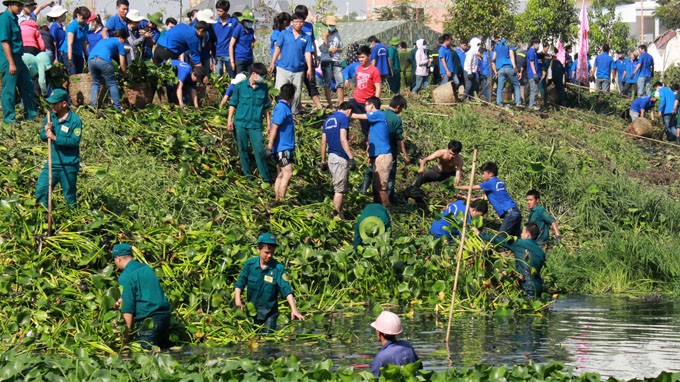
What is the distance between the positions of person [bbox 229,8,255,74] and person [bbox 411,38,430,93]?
6.35m

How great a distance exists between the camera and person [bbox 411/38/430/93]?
25797 mm

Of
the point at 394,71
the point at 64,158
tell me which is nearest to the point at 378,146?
the point at 64,158

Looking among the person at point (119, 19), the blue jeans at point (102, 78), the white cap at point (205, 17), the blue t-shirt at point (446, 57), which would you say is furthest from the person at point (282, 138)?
the blue t-shirt at point (446, 57)

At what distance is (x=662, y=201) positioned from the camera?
20328 mm

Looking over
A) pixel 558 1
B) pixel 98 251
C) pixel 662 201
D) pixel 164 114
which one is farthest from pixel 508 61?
pixel 558 1

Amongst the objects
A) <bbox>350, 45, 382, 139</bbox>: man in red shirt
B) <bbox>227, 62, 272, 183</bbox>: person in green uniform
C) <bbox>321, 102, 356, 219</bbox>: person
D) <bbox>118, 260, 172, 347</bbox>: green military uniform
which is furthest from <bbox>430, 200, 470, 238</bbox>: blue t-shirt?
<bbox>118, 260, 172, 347</bbox>: green military uniform

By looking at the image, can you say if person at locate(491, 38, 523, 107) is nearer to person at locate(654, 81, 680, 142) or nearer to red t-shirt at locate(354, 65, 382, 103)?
person at locate(654, 81, 680, 142)

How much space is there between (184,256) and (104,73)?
5068mm

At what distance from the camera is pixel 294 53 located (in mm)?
19219

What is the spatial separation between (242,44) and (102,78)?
2607 mm

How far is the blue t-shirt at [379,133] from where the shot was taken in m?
17.7

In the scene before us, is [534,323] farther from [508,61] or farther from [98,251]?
[508,61]

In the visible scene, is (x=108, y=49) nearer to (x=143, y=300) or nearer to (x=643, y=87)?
(x=143, y=300)

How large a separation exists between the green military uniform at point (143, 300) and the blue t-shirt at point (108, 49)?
7151 mm
